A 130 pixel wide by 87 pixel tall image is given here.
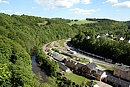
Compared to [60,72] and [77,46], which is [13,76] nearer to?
[60,72]

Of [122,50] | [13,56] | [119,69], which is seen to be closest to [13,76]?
[13,56]

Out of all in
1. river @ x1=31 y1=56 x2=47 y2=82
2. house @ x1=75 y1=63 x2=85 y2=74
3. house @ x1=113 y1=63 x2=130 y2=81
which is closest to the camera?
river @ x1=31 y1=56 x2=47 y2=82

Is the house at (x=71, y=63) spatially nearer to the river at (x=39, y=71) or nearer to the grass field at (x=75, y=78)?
the grass field at (x=75, y=78)

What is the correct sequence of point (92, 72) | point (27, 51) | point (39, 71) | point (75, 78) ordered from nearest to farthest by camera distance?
1. point (75, 78)
2. point (92, 72)
3. point (39, 71)
4. point (27, 51)

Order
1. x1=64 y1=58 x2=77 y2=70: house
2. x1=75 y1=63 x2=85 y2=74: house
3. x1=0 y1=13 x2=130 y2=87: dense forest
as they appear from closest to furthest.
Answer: x1=0 y1=13 x2=130 y2=87: dense forest < x1=75 y1=63 x2=85 y2=74: house < x1=64 y1=58 x2=77 y2=70: house

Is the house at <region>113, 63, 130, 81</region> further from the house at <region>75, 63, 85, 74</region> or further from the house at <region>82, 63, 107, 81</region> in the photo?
the house at <region>75, 63, 85, 74</region>

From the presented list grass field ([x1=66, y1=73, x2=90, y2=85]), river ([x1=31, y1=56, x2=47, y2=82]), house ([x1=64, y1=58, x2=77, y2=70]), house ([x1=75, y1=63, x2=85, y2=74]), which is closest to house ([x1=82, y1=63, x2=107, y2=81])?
house ([x1=75, y1=63, x2=85, y2=74])

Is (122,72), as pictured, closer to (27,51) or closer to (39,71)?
(39,71)

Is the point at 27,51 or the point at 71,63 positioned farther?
the point at 27,51

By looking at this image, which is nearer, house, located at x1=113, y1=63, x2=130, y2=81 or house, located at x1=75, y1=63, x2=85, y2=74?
house, located at x1=113, y1=63, x2=130, y2=81

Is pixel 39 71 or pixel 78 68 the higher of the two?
pixel 78 68

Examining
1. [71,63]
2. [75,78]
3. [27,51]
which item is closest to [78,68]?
[71,63]
